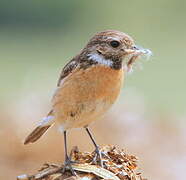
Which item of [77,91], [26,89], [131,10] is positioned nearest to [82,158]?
A: [77,91]

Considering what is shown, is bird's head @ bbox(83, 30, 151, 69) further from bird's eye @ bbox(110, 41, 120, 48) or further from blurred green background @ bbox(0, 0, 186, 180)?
blurred green background @ bbox(0, 0, 186, 180)

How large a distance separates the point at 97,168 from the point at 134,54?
128 cm

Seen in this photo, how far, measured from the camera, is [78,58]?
6066 mm

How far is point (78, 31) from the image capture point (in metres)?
21.7

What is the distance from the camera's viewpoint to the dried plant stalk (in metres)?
4.43

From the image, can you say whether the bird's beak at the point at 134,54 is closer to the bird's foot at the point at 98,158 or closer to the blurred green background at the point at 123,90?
the blurred green background at the point at 123,90

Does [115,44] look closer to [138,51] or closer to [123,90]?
[138,51]

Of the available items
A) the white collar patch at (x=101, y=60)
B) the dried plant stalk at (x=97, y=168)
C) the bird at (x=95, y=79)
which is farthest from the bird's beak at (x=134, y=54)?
the dried plant stalk at (x=97, y=168)

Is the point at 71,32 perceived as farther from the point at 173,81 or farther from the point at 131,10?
A: the point at 173,81

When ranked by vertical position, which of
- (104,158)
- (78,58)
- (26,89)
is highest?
(26,89)

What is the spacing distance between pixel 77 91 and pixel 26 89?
8.51 meters

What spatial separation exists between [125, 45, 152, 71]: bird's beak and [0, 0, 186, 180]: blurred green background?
0.31 m

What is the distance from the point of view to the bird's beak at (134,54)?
532cm

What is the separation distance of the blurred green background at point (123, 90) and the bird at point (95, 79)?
0.71 ft
